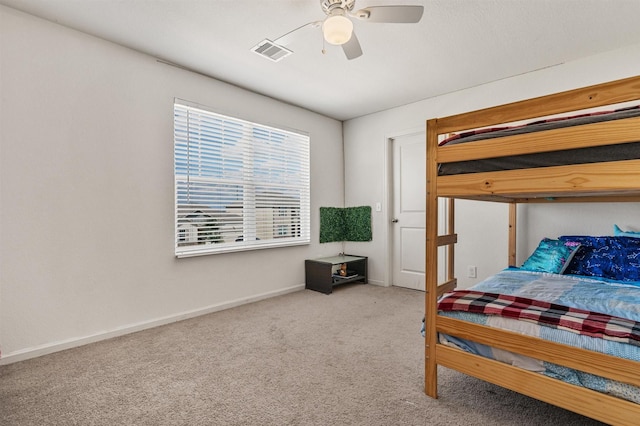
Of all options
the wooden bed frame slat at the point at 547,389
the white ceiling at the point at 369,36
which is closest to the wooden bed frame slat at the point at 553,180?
the wooden bed frame slat at the point at 547,389

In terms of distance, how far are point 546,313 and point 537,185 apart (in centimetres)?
56

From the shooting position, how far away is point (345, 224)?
4.60 m

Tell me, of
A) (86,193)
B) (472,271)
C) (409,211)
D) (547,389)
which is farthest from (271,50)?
(472,271)

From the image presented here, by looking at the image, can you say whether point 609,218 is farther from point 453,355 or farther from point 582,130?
point 453,355

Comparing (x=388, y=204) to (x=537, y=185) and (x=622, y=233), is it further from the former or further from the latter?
(x=537, y=185)

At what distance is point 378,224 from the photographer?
4227mm

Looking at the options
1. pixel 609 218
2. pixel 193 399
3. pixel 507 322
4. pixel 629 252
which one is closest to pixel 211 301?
pixel 193 399

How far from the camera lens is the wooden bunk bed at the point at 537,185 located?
1155 millimetres

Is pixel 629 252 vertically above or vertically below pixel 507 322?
above

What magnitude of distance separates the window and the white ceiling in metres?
0.56

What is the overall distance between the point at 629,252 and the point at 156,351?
11.3ft

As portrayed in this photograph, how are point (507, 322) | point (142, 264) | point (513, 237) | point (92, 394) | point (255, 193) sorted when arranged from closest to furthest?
point (507, 322) < point (92, 394) < point (142, 264) < point (513, 237) < point (255, 193)

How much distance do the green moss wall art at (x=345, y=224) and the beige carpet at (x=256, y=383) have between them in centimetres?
175

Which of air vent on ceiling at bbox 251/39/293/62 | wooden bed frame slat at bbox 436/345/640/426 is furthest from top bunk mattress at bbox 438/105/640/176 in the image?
air vent on ceiling at bbox 251/39/293/62
